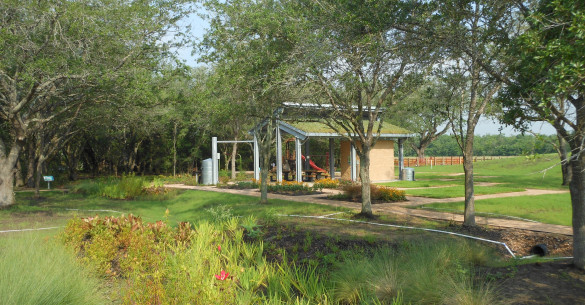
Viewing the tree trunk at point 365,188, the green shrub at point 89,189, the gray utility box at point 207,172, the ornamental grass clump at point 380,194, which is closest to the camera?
the tree trunk at point 365,188

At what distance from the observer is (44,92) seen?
1238 cm

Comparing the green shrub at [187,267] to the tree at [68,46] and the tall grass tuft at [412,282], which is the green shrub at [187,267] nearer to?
the tall grass tuft at [412,282]

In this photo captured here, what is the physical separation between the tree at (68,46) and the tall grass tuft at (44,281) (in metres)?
8.01

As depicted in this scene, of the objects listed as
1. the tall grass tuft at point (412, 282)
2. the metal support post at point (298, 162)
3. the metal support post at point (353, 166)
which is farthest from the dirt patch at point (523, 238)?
the metal support post at point (353, 166)

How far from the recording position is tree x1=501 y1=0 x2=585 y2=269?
4026mm

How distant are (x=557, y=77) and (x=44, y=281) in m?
4.95

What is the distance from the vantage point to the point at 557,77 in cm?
404

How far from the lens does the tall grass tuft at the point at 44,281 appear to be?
3520 mm

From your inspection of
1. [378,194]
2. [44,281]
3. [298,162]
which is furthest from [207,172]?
[44,281]

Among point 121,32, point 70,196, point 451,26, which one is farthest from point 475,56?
point 70,196

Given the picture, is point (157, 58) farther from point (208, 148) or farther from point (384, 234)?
point (208, 148)

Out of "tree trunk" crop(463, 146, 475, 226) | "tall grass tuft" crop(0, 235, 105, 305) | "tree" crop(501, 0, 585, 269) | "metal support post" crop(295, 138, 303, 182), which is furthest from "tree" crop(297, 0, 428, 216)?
"metal support post" crop(295, 138, 303, 182)

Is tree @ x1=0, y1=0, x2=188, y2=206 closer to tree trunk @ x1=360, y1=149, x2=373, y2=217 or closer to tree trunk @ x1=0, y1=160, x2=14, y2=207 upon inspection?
tree trunk @ x1=0, y1=160, x2=14, y2=207

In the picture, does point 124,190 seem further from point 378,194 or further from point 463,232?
point 463,232
